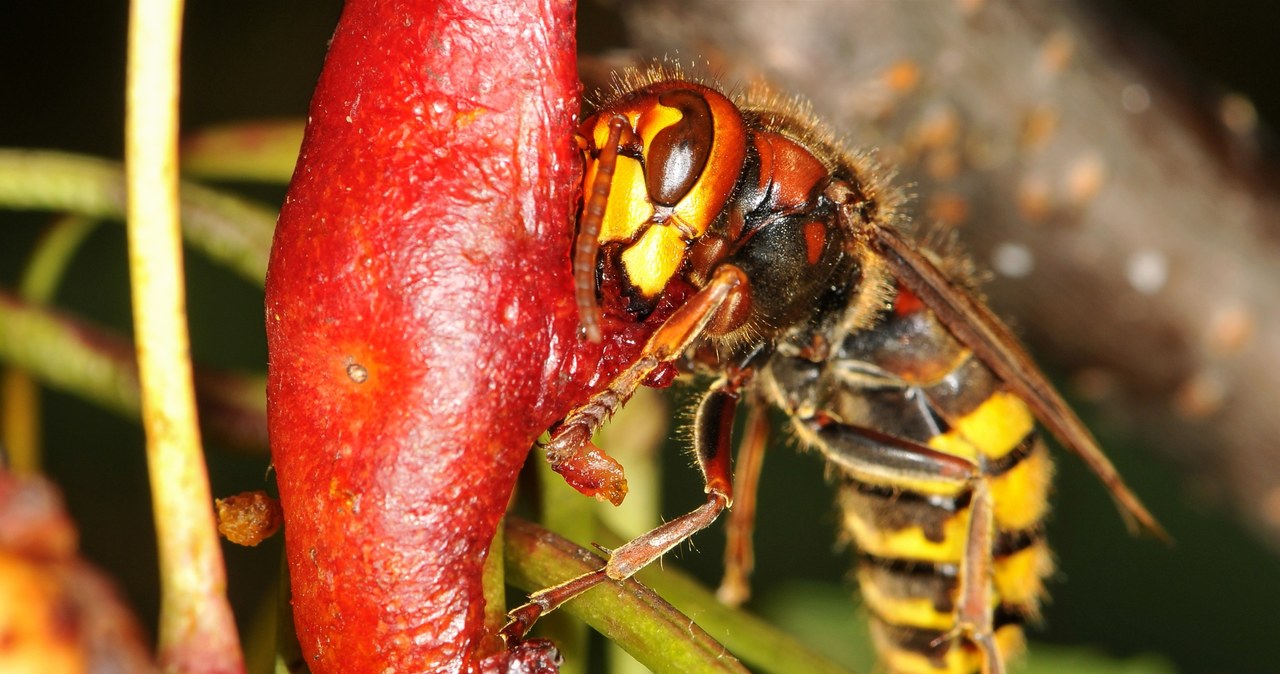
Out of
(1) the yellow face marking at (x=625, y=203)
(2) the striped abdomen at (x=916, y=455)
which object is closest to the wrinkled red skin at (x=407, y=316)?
(1) the yellow face marking at (x=625, y=203)

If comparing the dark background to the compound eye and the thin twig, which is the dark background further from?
the thin twig

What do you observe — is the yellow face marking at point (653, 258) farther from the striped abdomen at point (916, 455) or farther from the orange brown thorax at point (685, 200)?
the striped abdomen at point (916, 455)

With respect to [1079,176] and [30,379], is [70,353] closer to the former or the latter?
[30,379]

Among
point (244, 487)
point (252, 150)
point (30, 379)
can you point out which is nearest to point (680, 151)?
point (252, 150)

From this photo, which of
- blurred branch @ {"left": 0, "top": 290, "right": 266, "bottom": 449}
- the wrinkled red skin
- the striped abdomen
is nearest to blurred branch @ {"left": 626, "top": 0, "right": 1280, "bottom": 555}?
the striped abdomen

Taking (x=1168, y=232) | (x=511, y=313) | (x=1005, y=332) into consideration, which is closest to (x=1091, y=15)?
(x=1168, y=232)

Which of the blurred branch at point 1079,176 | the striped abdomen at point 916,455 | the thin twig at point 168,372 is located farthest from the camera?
the blurred branch at point 1079,176
